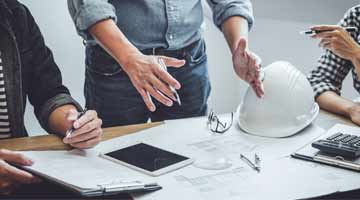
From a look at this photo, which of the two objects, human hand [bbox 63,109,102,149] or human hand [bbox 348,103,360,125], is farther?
human hand [bbox 348,103,360,125]

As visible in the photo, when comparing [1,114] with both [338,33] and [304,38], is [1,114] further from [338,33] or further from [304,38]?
[304,38]

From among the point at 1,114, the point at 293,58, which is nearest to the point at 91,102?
the point at 1,114

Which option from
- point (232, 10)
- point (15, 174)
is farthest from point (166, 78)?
point (232, 10)

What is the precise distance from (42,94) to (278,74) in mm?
639

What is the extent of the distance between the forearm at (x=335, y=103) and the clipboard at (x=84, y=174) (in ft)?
2.28

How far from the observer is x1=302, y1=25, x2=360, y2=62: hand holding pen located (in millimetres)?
1319

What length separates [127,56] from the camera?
1.04 m

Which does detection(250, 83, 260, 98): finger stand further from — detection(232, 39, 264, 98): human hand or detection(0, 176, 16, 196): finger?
detection(0, 176, 16, 196): finger

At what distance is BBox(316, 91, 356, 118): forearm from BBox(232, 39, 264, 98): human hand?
29cm

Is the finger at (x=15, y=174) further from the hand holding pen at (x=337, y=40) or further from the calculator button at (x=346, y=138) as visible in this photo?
the hand holding pen at (x=337, y=40)

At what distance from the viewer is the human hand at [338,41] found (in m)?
1.33

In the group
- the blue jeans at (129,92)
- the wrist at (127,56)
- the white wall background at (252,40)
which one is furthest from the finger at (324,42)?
the white wall background at (252,40)

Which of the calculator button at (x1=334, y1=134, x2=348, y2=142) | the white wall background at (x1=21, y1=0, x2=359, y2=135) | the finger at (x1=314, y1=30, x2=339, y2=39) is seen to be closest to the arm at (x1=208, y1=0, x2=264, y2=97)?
the finger at (x1=314, y1=30, x2=339, y2=39)

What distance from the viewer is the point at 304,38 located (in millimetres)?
2426
